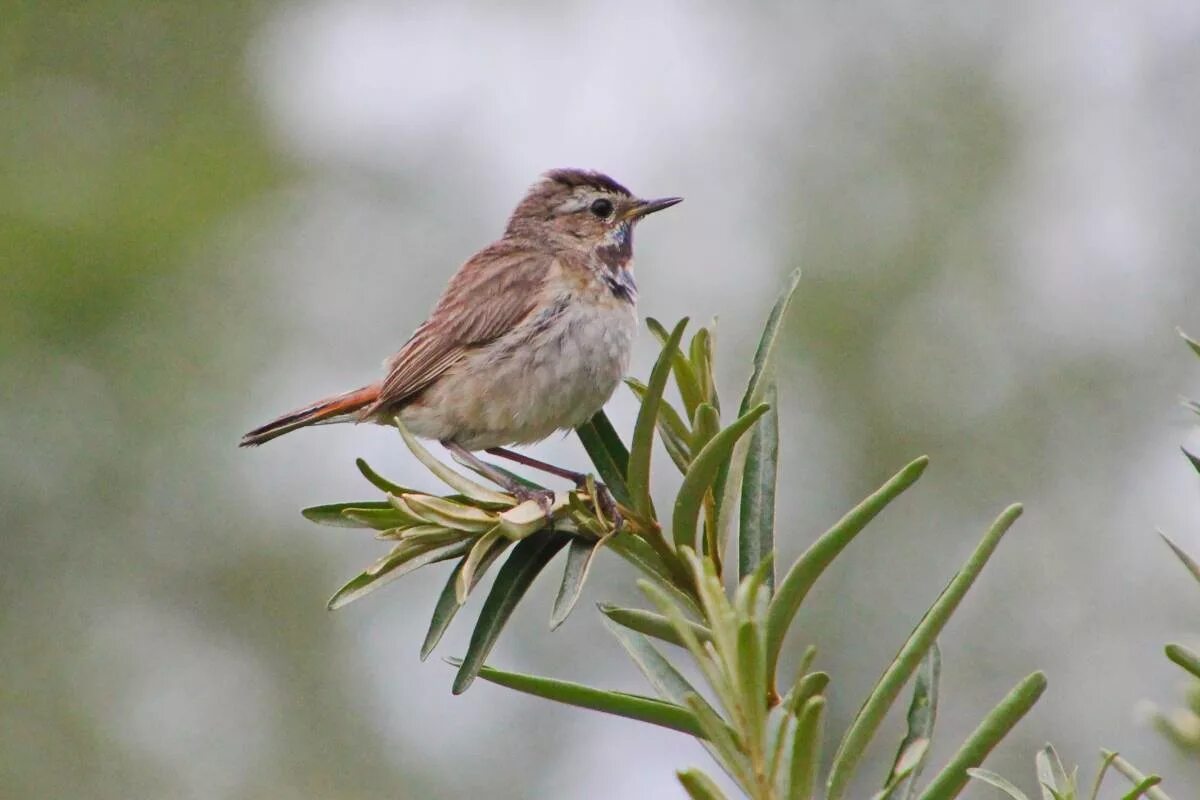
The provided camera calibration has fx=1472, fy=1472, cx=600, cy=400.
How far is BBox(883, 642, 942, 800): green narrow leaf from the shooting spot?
132cm

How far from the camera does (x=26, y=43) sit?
1445cm

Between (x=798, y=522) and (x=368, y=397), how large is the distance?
5379 mm

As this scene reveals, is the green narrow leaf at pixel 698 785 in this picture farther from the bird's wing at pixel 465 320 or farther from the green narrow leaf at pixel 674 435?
the bird's wing at pixel 465 320

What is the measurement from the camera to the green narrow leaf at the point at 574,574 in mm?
1772

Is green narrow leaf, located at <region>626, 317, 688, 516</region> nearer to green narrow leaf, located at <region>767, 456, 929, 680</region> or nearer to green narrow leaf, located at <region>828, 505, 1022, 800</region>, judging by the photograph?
green narrow leaf, located at <region>767, 456, 929, 680</region>

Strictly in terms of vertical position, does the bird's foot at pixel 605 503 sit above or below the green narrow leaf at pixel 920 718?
above

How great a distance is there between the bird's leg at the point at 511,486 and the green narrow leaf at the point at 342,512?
0.20 m

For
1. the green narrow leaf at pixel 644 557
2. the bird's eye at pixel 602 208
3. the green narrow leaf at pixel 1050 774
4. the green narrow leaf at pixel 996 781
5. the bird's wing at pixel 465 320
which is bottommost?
the green narrow leaf at pixel 1050 774

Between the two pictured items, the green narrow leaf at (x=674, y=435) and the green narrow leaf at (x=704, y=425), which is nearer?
the green narrow leaf at (x=704, y=425)

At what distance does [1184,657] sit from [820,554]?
320 mm

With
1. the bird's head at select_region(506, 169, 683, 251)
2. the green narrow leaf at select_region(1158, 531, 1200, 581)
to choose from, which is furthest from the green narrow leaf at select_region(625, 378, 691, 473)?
the bird's head at select_region(506, 169, 683, 251)

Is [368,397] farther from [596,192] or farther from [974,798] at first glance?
[974,798]

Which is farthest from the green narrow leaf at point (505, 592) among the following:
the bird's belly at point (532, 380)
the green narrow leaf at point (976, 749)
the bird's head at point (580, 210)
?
the bird's head at point (580, 210)

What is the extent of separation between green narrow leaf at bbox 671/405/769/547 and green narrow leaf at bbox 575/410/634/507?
0.50 meters
